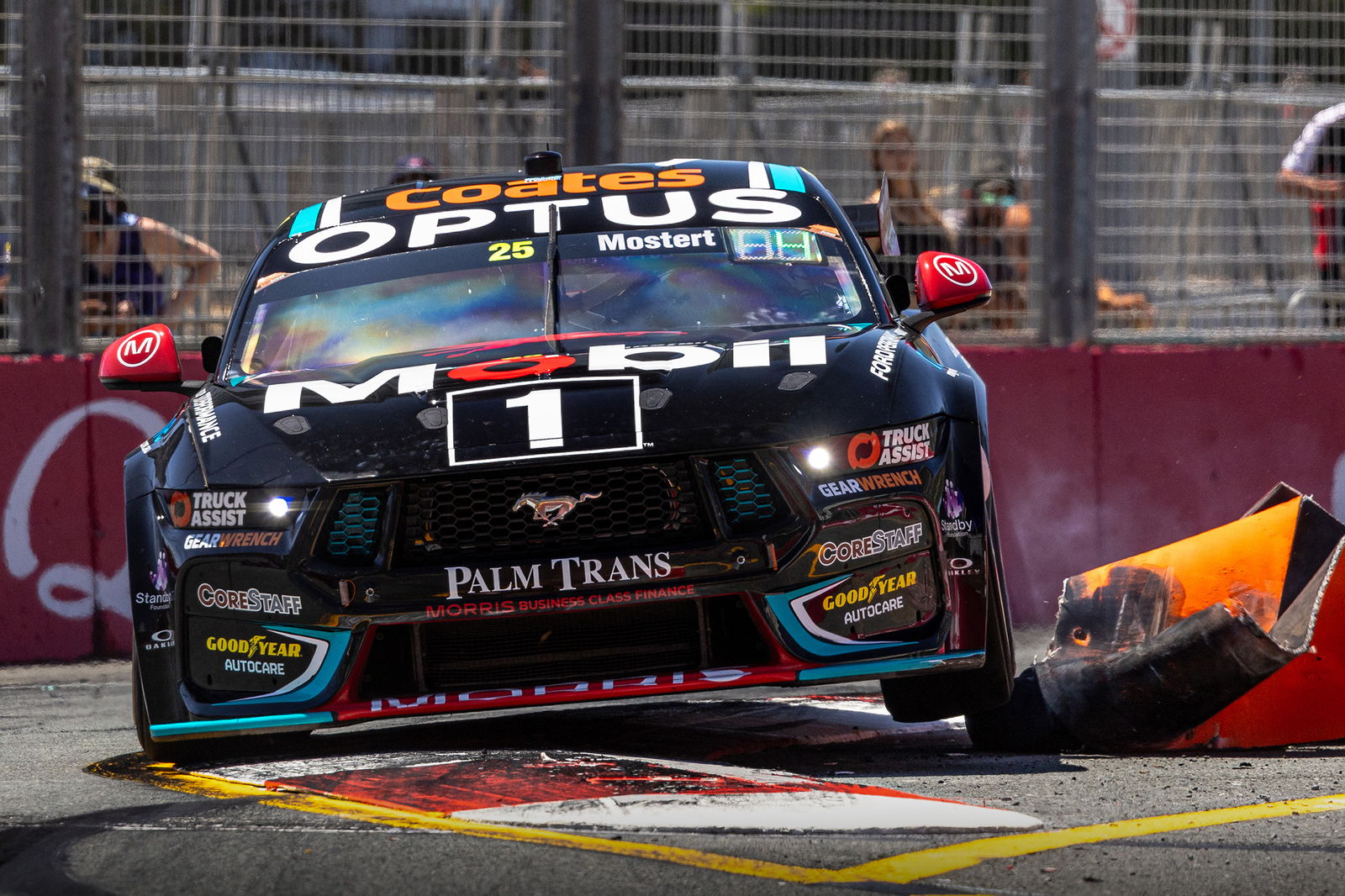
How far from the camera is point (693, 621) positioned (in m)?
4.65

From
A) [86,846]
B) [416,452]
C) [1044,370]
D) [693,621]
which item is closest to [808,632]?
[693,621]

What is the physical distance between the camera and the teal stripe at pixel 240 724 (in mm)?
4672

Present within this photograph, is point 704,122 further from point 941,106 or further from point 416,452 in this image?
point 416,452

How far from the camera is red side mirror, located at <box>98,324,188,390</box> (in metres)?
5.68

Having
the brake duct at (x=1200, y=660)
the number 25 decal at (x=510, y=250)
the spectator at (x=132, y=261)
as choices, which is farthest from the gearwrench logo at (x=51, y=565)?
the brake duct at (x=1200, y=660)

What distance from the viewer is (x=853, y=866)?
3.55 meters

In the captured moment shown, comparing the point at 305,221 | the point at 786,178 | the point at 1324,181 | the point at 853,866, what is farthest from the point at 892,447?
the point at 1324,181

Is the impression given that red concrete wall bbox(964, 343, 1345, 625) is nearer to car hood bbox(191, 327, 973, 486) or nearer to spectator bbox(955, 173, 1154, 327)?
spectator bbox(955, 173, 1154, 327)

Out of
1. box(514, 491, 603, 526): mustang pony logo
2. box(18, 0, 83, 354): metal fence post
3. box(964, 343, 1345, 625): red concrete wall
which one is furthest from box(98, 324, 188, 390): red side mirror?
box(964, 343, 1345, 625): red concrete wall

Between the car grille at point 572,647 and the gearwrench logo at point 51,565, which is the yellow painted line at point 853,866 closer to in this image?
the car grille at point 572,647

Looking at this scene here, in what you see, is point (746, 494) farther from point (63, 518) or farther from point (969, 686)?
point (63, 518)

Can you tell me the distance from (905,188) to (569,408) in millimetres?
4767

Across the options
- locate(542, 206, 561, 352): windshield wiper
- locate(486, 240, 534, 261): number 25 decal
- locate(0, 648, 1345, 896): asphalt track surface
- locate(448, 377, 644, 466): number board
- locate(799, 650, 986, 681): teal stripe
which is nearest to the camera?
locate(0, 648, 1345, 896): asphalt track surface

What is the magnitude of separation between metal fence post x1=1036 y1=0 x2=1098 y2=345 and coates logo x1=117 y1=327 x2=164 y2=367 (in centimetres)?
475
